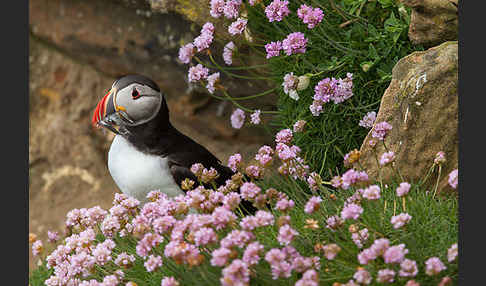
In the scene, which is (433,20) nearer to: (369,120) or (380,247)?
(369,120)

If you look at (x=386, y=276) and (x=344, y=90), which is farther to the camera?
(x=344, y=90)

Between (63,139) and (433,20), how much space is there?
157 inches

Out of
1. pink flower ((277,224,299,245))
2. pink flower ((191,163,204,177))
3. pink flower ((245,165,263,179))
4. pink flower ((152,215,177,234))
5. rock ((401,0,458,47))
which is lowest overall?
pink flower ((277,224,299,245))

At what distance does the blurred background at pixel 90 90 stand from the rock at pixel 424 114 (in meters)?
1.95

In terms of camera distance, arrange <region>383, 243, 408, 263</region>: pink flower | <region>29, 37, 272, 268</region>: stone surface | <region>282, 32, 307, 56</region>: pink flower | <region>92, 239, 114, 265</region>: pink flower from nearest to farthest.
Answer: <region>383, 243, 408, 263</region>: pink flower → <region>92, 239, 114, 265</region>: pink flower → <region>282, 32, 307, 56</region>: pink flower → <region>29, 37, 272, 268</region>: stone surface

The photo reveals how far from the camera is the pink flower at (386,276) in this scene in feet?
8.33

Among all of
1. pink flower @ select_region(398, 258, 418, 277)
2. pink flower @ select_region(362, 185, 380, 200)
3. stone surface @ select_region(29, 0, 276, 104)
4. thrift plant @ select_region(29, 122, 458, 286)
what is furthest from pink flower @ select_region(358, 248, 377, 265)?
stone surface @ select_region(29, 0, 276, 104)

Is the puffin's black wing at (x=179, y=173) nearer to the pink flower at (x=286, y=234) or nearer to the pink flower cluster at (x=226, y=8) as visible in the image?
the pink flower cluster at (x=226, y=8)

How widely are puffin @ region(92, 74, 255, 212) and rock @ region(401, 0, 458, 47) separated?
1502 millimetres

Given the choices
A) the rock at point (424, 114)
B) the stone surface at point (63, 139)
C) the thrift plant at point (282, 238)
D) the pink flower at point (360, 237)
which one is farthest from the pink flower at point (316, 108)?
the stone surface at point (63, 139)

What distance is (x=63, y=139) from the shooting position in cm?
655

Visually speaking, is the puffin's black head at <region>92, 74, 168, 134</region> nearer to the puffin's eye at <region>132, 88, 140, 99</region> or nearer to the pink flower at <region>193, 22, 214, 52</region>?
the puffin's eye at <region>132, 88, 140, 99</region>

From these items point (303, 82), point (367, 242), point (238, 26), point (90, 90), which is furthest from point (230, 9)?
point (90, 90)

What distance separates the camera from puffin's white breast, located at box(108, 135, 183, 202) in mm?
4035
